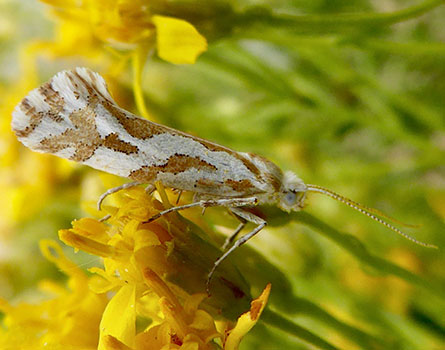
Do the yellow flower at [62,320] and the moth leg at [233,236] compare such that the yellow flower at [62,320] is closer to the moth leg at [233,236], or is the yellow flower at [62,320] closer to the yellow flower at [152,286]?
the yellow flower at [152,286]

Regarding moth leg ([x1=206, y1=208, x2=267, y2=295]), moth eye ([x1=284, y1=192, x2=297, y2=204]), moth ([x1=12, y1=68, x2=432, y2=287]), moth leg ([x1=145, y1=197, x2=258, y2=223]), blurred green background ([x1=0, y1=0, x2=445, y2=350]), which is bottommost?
blurred green background ([x1=0, y1=0, x2=445, y2=350])

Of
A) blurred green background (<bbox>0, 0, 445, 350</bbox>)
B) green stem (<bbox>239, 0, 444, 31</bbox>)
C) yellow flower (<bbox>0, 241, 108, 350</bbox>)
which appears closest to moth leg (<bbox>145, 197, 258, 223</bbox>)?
blurred green background (<bbox>0, 0, 445, 350</bbox>)

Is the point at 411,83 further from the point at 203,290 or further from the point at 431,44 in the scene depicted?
the point at 203,290

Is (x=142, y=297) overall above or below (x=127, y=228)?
below

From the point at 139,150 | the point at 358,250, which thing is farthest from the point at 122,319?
the point at 358,250

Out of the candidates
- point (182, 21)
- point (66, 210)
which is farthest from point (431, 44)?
point (66, 210)

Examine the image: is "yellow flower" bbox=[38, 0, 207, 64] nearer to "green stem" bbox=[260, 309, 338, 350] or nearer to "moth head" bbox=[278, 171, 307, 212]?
"moth head" bbox=[278, 171, 307, 212]
